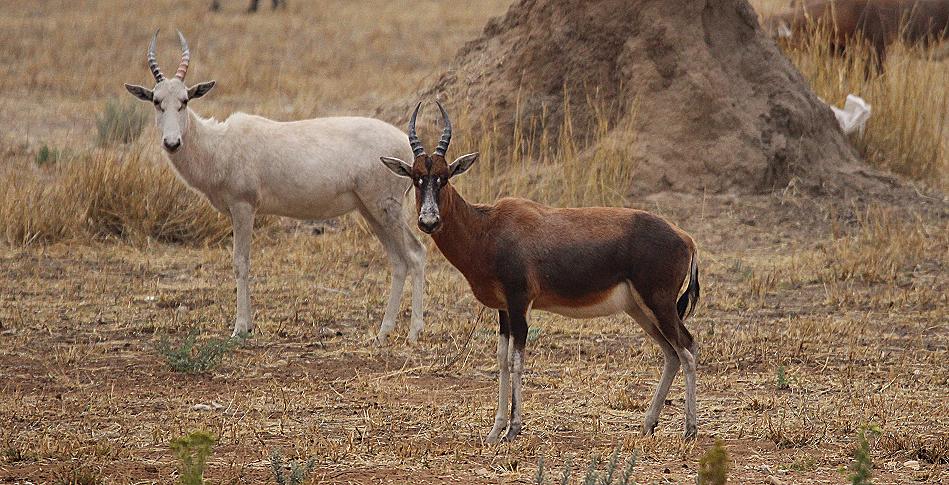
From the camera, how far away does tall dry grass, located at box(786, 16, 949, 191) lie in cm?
1388

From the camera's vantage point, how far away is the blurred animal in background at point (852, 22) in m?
15.2

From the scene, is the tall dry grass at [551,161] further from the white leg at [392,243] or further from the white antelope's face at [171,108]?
the white antelope's face at [171,108]

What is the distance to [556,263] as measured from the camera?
654 centimetres

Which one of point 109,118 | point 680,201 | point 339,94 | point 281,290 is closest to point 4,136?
point 109,118

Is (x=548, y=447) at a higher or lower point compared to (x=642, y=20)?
lower

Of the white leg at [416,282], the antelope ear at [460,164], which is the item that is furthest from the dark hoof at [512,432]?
the white leg at [416,282]

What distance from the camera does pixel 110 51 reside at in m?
22.1

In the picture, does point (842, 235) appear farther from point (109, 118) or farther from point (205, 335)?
point (109, 118)

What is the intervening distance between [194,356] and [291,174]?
1.52 m

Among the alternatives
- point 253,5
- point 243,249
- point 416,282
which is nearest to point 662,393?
point 416,282

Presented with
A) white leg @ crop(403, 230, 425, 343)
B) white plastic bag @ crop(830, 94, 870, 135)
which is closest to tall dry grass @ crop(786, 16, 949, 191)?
white plastic bag @ crop(830, 94, 870, 135)

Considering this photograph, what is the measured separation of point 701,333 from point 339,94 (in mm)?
10503

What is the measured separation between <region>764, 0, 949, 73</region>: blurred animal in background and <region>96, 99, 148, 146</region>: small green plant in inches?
283

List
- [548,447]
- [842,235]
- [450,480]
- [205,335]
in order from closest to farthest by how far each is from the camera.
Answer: [450,480], [548,447], [205,335], [842,235]
